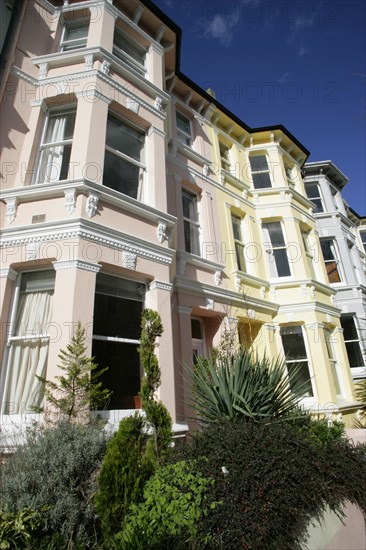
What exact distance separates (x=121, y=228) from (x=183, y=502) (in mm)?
4165

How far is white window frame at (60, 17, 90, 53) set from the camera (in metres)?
7.76

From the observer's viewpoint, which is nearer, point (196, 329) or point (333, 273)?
point (196, 329)

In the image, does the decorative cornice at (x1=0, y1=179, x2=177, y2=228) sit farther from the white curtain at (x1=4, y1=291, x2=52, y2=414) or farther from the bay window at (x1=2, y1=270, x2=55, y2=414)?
the white curtain at (x1=4, y1=291, x2=52, y2=414)

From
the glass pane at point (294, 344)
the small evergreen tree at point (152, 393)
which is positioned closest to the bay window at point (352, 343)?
the glass pane at point (294, 344)

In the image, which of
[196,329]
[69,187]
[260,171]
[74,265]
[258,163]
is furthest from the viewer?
[258,163]

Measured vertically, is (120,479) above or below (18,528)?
above

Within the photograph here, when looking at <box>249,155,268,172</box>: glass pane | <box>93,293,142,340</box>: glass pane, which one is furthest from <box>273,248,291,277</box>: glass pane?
<box>93,293,142,340</box>: glass pane

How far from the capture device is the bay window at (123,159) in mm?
6434

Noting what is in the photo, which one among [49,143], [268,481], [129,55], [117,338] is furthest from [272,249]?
[268,481]

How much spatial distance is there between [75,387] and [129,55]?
8.19 meters

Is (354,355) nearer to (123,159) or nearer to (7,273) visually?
(123,159)

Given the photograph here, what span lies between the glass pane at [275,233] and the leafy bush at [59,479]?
9483 millimetres

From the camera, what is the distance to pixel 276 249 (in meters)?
11.3

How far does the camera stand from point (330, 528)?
11.3ft
